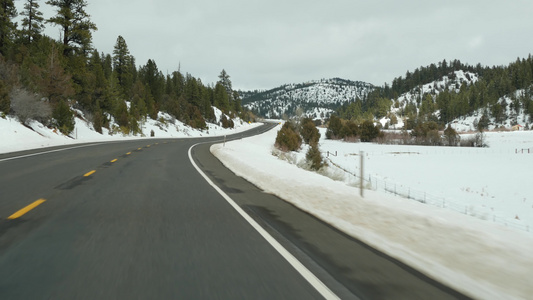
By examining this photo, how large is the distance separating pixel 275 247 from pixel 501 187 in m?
31.0

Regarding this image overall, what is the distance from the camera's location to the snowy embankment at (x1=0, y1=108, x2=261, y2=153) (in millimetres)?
24478

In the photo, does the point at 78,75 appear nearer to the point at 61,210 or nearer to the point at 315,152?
the point at 315,152

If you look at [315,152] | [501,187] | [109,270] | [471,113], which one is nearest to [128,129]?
[315,152]

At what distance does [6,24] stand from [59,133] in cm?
2325

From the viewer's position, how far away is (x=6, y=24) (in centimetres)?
4712

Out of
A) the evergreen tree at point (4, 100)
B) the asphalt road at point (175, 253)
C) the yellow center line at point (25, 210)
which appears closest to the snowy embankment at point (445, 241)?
the asphalt road at point (175, 253)

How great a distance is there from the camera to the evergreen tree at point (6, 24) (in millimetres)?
46531

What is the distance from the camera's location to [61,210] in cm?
645

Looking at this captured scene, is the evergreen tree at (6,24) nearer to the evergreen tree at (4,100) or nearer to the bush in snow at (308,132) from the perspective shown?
the evergreen tree at (4,100)

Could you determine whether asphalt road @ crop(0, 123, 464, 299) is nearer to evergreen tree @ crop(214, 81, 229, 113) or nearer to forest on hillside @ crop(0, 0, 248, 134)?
forest on hillside @ crop(0, 0, 248, 134)

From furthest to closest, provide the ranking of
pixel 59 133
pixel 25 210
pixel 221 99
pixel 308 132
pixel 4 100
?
pixel 221 99 < pixel 308 132 < pixel 59 133 < pixel 4 100 < pixel 25 210

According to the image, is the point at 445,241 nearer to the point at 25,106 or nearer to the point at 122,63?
the point at 25,106

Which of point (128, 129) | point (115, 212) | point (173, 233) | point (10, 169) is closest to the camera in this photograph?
point (173, 233)

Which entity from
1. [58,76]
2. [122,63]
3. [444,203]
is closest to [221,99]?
[122,63]
